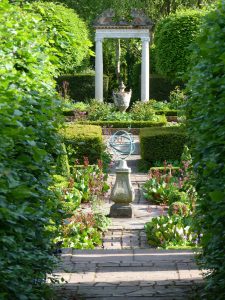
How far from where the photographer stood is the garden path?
7.03 metres

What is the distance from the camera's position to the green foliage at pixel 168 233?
1063 centimetres

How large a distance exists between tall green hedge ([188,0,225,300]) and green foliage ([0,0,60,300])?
1.04 m

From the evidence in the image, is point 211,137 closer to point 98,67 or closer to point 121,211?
point 121,211

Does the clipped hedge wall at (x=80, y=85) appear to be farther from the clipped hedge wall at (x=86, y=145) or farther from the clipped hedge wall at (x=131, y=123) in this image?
the clipped hedge wall at (x=86, y=145)

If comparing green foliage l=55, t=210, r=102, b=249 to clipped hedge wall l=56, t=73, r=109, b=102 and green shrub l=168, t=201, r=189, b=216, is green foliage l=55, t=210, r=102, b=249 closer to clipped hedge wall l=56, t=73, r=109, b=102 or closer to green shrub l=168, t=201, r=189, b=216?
green shrub l=168, t=201, r=189, b=216

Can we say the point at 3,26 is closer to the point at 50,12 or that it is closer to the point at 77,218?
the point at 50,12

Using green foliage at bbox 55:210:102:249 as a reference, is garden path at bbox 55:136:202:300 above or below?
above

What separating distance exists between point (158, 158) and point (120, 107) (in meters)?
10.1

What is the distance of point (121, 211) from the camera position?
13008 mm

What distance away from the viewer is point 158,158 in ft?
60.2

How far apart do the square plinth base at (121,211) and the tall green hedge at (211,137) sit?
602 centimetres

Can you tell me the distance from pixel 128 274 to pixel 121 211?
5.11m

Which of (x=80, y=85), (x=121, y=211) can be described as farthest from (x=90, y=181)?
(x=80, y=85)

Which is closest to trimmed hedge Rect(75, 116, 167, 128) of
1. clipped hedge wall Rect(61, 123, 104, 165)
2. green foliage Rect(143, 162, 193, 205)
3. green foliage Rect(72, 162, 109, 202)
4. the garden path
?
clipped hedge wall Rect(61, 123, 104, 165)
